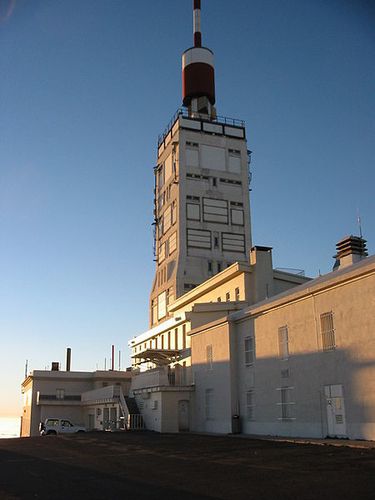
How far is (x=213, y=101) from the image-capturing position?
279 feet

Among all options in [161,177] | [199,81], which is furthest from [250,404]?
[199,81]

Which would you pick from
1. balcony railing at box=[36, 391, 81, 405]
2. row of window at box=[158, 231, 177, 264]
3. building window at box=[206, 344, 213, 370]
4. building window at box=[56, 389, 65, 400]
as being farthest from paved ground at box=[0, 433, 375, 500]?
row of window at box=[158, 231, 177, 264]

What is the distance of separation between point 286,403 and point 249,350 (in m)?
5.36

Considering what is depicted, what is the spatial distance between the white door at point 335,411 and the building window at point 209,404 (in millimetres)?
12850

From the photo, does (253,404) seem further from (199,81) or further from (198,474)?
(199,81)

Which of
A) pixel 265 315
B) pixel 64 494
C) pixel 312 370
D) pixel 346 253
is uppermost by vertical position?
pixel 346 253

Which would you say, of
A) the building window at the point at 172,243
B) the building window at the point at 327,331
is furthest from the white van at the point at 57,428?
the building window at the point at 172,243

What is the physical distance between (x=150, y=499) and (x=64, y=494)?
2059 mm

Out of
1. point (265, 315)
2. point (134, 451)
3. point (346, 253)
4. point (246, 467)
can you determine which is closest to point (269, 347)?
point (265, 315)

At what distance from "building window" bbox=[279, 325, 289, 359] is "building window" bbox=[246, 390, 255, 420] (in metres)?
4.10

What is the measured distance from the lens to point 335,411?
2530 centimetres

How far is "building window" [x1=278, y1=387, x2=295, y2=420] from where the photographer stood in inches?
1131

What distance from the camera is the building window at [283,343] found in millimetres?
29862

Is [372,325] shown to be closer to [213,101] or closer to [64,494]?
[64,494]
